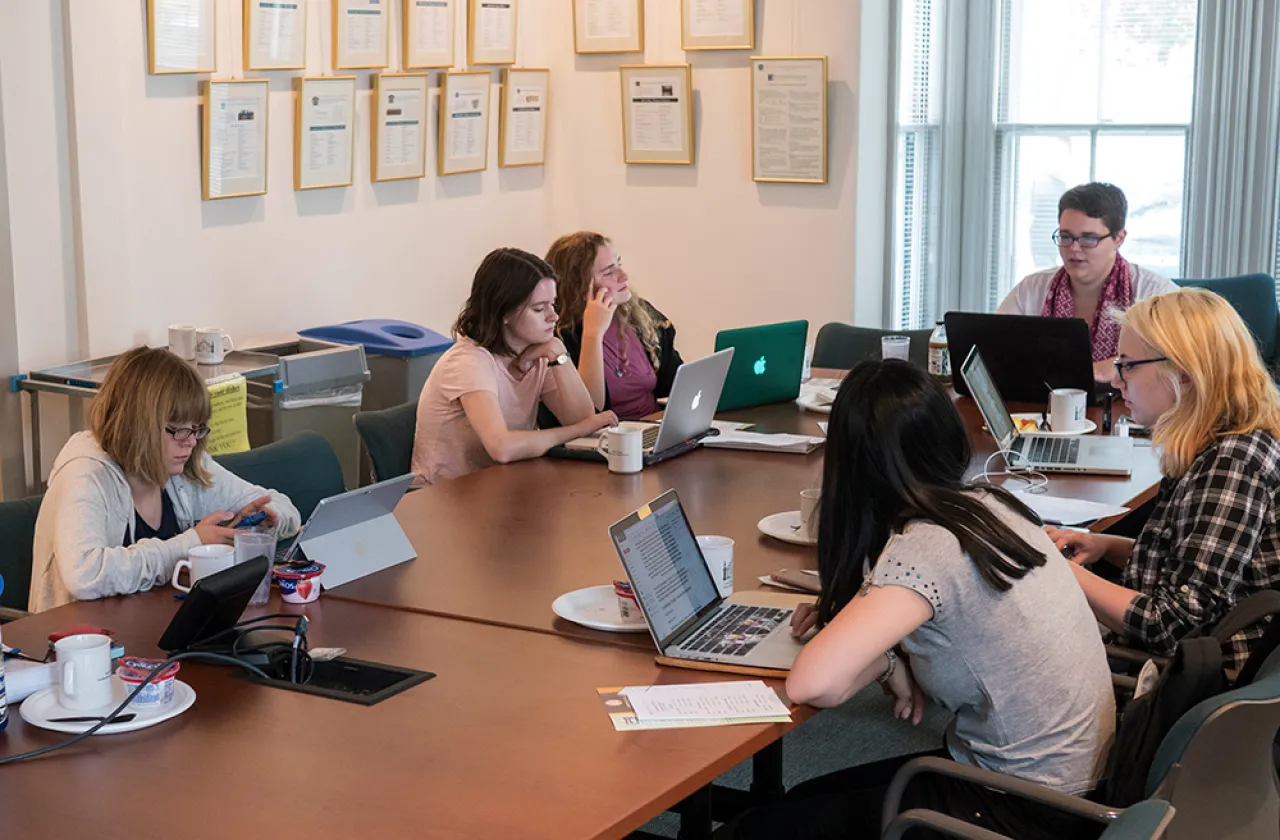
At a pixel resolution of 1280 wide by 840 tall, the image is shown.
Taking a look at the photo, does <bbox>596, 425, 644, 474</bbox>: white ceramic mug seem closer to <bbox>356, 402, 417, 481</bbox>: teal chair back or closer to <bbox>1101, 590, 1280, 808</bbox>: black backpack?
<bbox>356, 402, 417, 481</bbox>: teal chair back

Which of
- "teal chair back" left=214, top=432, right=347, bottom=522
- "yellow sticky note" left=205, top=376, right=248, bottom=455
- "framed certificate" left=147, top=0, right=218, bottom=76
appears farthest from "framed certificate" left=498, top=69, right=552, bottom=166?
"teal chair back" left=214, top=432, right=347, bottom=522

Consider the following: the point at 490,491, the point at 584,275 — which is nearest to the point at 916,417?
the point at 490,491

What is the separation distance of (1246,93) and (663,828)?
4038 mm

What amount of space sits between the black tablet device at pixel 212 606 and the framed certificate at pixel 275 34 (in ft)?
10.3

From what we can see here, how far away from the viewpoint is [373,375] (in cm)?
529

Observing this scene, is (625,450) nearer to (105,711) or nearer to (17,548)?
(17,548)

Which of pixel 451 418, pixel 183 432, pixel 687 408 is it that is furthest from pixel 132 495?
pixel 687 408

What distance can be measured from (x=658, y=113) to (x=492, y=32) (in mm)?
798

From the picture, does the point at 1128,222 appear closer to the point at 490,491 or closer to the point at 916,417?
the point at 490,491

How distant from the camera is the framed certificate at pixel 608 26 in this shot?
6238 mm

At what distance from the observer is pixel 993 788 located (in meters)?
1.99

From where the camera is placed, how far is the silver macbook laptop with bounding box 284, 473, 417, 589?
2.50 metres

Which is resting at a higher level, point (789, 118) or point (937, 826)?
point (789, 118)

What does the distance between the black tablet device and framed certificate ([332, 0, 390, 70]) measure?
349cm
